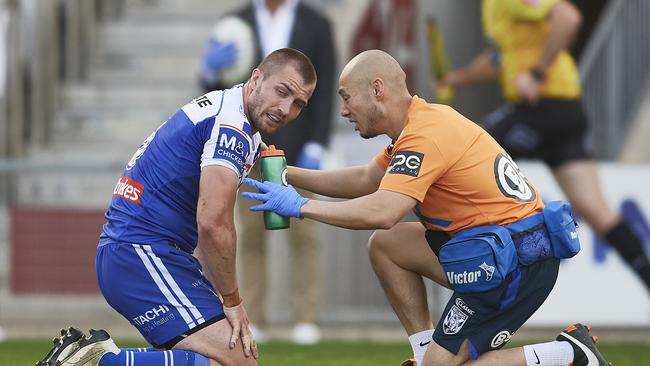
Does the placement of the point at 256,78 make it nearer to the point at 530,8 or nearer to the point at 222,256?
the point at 222,256

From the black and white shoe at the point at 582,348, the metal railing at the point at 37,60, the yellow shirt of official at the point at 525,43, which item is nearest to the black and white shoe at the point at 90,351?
the black and white shoe at the point at 582,348

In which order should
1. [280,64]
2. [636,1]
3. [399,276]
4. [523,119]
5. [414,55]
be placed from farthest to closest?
[414,55]
[636,1]
[523,119]
[399,276]
[280,64]

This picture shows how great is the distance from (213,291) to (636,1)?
24.8 feet

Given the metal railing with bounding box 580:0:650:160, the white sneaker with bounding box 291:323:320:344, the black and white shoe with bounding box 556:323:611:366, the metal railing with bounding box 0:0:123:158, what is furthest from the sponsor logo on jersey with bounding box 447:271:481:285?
the metal railing with bounding box 0:0:123:158

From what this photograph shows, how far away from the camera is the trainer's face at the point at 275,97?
6.66 m

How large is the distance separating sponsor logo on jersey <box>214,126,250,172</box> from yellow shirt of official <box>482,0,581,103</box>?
4425mm

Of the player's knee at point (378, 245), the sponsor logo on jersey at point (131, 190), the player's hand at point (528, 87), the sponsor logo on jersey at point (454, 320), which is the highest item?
the sponsor logo on jersey at point (131, 190)

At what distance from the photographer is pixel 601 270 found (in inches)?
446

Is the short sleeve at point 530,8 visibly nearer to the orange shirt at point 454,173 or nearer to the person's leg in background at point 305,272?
the person's leg in background at point 305,272

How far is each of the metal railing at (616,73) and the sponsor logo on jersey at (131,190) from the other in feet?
23.5

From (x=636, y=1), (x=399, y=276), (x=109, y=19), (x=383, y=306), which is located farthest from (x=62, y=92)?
(x=399, y=276)

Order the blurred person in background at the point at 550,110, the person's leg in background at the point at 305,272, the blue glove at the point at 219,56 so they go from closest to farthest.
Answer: the blurred person in background at the point at 550,110
the blue glove at the point at 219,56
the person's leg in background at the point at 305,272

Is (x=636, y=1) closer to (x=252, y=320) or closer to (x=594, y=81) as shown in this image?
(x=594, y=81)

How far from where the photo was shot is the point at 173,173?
664cm
